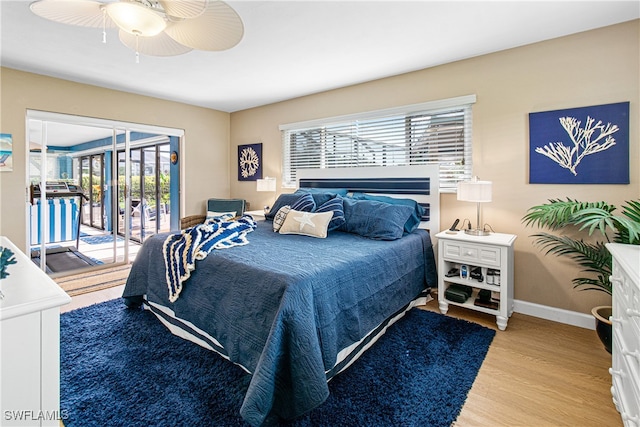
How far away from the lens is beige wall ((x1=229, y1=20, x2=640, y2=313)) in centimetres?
247

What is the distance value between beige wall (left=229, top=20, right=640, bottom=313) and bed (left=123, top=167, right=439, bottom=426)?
83cm

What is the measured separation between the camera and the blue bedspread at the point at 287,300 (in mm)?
1520

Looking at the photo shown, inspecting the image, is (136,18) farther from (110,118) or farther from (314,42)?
(110,118)

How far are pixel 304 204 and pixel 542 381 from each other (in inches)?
94.1

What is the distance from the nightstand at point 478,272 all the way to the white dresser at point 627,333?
33.1 inches

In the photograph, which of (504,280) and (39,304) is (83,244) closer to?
(39,304)

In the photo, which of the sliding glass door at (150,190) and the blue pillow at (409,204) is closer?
the blue pillow at (409,204)

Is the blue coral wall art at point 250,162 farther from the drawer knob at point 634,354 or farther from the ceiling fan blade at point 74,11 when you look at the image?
the drawer knob at point 634,354

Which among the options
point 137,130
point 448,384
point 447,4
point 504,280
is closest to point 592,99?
point 447,4

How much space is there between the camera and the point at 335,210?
319cm

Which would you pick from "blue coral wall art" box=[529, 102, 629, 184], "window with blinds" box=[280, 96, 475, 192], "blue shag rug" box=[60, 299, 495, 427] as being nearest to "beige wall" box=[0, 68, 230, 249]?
"window with blinds" box=[280, 96, 475, 192]

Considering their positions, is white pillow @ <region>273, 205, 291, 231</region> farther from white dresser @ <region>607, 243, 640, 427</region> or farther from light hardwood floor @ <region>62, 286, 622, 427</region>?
white dresser @ <region>607, 243, 640, 427</region>

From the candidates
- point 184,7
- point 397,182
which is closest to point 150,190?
point 397,182

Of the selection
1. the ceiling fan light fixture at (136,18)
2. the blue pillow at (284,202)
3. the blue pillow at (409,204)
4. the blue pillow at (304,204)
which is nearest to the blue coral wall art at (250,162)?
the blue pillow at (284,202)
